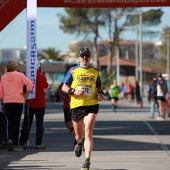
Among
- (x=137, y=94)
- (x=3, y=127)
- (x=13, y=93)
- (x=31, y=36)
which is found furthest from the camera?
(x=137, y=94)

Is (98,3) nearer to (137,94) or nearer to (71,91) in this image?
(71,91)

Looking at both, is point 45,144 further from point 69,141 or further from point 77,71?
point 77,71

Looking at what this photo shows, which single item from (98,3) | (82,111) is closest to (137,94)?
(98,3)

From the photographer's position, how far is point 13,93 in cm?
1552

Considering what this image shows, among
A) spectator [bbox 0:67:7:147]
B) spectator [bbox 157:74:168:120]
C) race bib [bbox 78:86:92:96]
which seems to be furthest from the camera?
spectator [bbox 157:74:168:120]

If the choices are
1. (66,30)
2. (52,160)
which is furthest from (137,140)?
(66,30)

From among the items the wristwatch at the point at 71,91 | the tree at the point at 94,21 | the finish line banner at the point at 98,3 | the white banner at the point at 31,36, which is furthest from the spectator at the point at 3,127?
the tree at the point at 94,21

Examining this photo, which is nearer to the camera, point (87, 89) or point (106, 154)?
point (87, 89)

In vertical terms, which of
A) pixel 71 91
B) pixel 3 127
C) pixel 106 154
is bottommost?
pixel 106 154

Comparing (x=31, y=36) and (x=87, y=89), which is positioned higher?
(x=31, y=36)

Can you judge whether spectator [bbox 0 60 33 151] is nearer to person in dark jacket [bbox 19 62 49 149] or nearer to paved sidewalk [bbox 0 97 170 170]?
person in dark jacket [bbox 19 62 49 149]

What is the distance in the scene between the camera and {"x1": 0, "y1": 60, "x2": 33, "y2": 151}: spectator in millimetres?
15523

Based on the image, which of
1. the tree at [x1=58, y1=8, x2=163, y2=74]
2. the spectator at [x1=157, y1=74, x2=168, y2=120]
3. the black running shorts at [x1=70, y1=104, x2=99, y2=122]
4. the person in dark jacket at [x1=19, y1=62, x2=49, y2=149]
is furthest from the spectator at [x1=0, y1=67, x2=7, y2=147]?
the tree at [x1=58, y1=8, x2=163, y2=74]

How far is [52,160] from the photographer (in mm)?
13578
